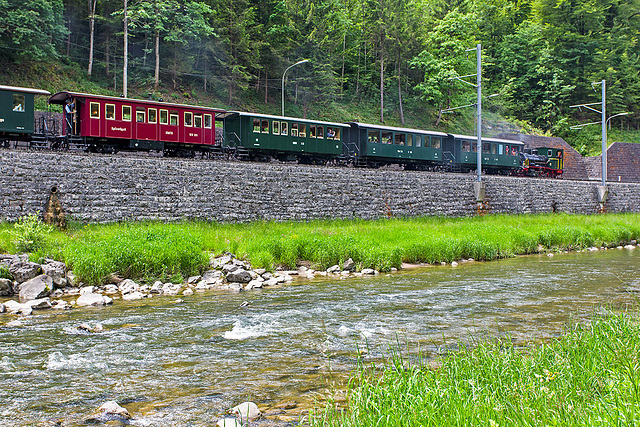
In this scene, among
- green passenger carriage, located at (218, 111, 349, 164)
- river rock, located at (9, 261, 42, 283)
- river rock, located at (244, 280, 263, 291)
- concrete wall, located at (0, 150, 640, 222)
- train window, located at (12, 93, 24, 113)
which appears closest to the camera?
river rock, located at (9, 261, 42, 283)

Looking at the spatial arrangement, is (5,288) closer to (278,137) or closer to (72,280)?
(72,280)

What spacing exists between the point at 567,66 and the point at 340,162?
47.3 meters

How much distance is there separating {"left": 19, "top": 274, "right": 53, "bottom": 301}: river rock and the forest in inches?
1002

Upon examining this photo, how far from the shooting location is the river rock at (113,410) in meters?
4.82

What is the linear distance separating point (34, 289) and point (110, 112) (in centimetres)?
1270

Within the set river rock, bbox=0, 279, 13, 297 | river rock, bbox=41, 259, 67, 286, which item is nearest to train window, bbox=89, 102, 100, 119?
river rock, bbox=41, 259, 67, 286

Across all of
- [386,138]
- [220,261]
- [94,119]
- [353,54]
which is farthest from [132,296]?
[353,54]

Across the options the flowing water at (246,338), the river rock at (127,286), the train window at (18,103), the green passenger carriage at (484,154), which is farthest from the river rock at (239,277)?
the green passenger carriage at (484,154)

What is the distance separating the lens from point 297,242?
1620cm

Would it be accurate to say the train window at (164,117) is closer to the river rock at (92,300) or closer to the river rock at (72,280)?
the river rock at (72,280)

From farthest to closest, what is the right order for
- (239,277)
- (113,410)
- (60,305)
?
(239,277), (60,305), (113,410)

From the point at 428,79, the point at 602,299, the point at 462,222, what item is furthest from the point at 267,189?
the point at 428,79

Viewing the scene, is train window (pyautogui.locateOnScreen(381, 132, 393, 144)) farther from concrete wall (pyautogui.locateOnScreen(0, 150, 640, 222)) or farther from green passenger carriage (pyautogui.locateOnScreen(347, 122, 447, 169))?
concrete wall (pyautogui.locateOnScreen(0, 150, 640, 222))

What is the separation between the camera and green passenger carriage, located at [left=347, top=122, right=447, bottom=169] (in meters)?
30.2
